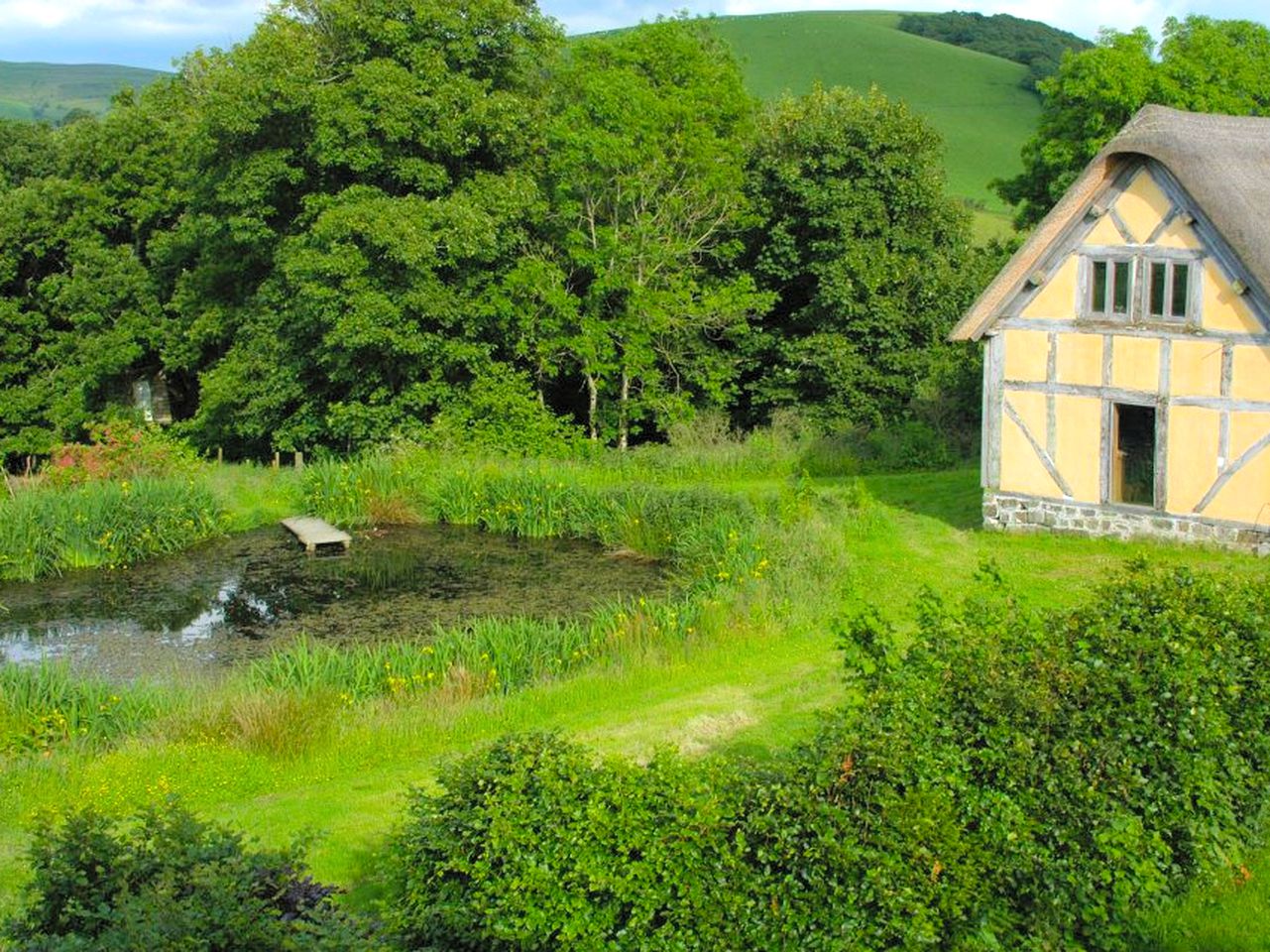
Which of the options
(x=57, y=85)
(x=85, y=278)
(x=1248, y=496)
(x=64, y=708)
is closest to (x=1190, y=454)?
(x=1248, y=496)

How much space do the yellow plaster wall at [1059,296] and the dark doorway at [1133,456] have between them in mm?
1361

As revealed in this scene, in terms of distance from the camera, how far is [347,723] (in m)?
11.0

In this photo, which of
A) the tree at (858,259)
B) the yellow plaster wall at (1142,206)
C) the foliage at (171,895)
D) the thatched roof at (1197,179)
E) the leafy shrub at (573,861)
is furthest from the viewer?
the tree at (858,259)

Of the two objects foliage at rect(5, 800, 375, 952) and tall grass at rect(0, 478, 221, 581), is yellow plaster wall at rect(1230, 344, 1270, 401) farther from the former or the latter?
tall grass at rect(0, 478, 221, 581)

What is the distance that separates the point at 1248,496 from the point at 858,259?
11.4 m

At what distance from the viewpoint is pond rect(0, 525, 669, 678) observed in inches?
599

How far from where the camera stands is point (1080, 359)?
54.6 ft

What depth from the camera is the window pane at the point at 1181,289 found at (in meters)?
15.7

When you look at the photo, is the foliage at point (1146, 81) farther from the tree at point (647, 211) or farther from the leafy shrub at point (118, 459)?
the leafy shrub at point (118, 459)

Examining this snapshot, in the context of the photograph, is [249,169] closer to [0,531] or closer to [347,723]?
[0,531]

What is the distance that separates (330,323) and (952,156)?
3243 cm

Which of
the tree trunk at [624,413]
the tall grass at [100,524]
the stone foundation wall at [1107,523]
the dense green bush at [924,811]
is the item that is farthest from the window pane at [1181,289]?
the tall grass at [100,524]

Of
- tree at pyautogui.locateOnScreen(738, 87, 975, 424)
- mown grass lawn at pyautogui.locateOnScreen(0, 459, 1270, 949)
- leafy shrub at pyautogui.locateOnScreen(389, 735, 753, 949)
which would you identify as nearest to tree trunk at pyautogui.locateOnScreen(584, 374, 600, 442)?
tree at pyautogui.locateOnScreen(738, 87, 975, 424)

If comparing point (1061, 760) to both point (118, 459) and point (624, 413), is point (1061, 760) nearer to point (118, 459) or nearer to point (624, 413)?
point (118, 459)
